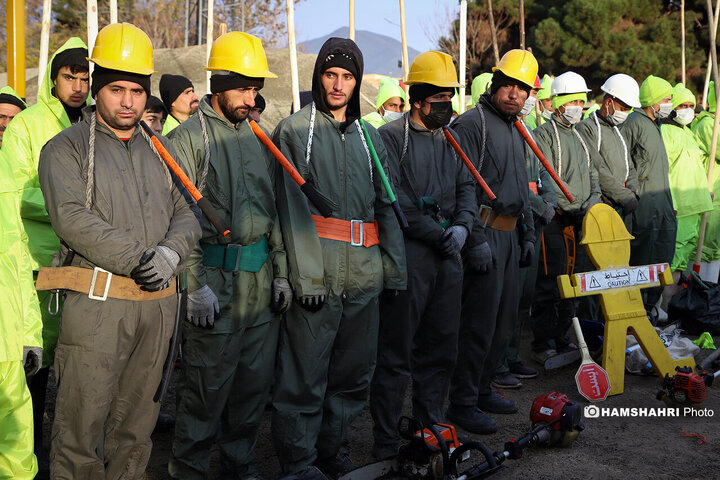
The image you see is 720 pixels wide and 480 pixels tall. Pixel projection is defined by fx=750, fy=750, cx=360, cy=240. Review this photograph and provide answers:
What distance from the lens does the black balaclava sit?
3963 mm

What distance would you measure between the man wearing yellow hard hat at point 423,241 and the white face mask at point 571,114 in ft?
8.08

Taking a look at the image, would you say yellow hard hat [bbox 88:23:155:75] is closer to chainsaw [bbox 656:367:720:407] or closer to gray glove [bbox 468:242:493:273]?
gray glove [bbox 468:242:493:273]

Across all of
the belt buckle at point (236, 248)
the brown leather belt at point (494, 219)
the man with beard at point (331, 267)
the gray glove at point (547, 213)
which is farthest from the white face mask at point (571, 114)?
the belt buckle at point (236, 248)

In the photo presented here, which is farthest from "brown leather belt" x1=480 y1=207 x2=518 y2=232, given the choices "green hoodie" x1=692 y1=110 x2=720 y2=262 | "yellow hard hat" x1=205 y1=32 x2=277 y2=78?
"green hoodie" x1=692 y1=110 x2=720 y2=262

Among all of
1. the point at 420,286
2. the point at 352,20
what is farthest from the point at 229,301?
the point at 352,20

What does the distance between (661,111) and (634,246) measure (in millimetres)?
1418

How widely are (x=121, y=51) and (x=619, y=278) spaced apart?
12.9ft

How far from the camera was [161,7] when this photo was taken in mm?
21297

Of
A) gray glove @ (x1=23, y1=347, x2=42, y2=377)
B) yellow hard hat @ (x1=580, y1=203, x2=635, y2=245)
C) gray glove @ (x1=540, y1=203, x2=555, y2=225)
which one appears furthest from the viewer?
gray glove @ (x1=540, y1=203, x2=555, y2=225)

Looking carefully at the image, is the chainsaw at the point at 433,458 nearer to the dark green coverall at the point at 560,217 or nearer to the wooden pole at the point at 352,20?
the dark green coverall at the point at 560,217

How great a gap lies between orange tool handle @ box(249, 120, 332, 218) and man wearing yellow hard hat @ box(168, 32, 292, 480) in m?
0.08

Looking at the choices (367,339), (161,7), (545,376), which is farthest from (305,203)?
(161,7)

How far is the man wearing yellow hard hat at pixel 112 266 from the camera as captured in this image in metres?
3.05

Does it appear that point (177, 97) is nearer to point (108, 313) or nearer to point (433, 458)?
point (108, 313)
